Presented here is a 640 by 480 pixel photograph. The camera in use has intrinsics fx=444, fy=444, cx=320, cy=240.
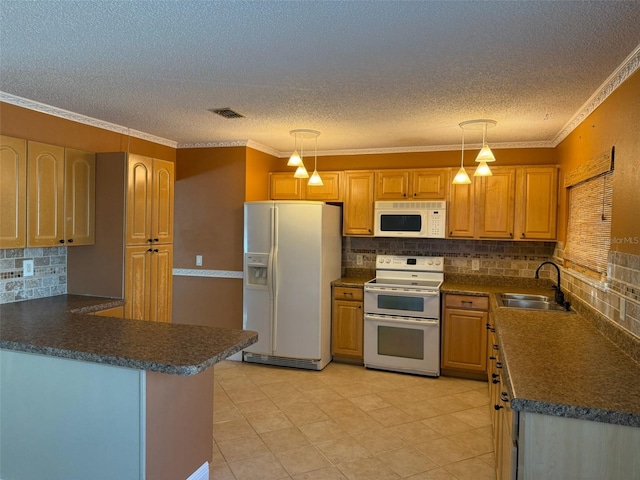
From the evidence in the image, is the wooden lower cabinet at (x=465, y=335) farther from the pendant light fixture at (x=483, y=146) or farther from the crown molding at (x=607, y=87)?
the crown molding at (x=607, y=87)

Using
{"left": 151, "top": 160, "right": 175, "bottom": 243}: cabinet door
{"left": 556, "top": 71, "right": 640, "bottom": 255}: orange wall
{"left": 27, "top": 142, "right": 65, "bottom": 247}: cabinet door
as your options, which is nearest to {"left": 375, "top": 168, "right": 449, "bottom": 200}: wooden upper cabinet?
{"left": 556, "top": 71, "right": 640, "bottom": 255}: orange wall

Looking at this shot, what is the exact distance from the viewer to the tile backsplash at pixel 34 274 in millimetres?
3174

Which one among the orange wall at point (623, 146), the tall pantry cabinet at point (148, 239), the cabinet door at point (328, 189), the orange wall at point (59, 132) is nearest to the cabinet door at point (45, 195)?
the orange wall at point (59, 132)

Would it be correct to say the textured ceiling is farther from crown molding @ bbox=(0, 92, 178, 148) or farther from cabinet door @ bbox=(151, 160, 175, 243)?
cabinet door @ bbox=(151, 160, 175, 243)

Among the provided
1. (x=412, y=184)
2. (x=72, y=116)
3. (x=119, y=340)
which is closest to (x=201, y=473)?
(x=119, y=340)

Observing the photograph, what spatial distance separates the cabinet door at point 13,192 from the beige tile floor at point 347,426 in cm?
193

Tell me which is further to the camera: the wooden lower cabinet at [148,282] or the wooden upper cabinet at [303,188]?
the wooden upper cabinet at [303,188]

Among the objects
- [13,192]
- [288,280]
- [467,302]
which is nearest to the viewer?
[13,192]

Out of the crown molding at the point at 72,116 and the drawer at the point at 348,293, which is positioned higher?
the crown molding at the point at 72,116

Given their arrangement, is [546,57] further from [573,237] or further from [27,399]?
[27,399]

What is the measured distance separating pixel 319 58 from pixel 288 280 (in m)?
2.63

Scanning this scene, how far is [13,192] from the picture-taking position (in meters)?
2.93

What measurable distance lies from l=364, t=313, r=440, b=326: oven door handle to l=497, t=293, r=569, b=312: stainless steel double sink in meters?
0.68

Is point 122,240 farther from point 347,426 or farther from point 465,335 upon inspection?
point 465,335
